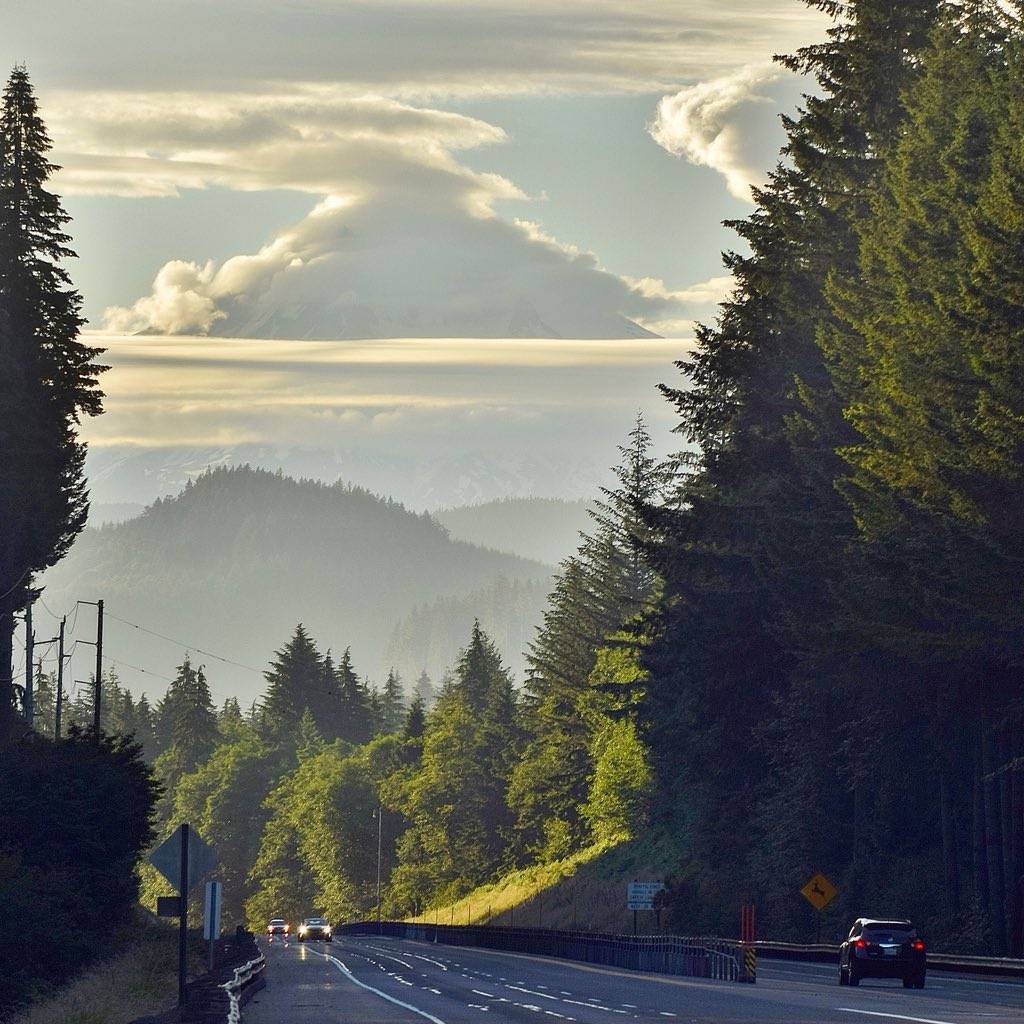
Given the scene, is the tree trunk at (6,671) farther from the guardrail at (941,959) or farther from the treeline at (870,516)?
the guardrail at (941,959)

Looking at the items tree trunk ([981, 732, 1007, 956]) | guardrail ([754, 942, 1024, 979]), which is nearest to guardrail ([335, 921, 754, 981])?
guardrail ([754, 942, 1024, 979])

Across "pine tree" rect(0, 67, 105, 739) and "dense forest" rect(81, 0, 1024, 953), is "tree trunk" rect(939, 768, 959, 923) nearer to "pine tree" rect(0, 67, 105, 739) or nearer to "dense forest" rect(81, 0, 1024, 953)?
"dense forest" rect(81, 0, 1024, 953)

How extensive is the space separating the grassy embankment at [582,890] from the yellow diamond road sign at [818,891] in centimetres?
3336

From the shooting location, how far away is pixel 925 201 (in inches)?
2061

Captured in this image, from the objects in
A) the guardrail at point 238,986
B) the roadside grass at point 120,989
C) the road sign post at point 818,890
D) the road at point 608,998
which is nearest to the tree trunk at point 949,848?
the road sign post at point 818,890

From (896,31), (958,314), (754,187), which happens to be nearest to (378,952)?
(754,187)

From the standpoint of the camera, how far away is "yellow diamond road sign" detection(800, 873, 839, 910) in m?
57.0

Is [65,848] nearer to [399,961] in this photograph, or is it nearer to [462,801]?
[399,961]

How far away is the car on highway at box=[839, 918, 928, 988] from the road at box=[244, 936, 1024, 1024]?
431 mm

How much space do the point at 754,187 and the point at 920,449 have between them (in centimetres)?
2189

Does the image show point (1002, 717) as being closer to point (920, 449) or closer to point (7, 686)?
point (920, 449)

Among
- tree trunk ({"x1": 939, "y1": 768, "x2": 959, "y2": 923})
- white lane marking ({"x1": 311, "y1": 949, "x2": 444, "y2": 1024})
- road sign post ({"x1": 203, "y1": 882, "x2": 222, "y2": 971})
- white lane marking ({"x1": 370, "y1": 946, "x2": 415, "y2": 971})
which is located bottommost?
white lane marking ({"x1": 370, "y1": 946, "x2": 415, "y2": 971})

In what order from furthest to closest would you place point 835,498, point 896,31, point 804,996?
point 896,31
point 835,498
point 804,996

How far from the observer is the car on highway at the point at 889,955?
43.9m
